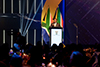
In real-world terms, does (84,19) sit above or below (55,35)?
above

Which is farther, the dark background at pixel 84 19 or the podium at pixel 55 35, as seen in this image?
the dark background at pixel 84 19

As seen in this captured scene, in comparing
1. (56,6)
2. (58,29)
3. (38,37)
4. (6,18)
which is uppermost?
(56,6)

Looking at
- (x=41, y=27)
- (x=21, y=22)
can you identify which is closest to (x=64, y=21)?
(x=41, y=27)

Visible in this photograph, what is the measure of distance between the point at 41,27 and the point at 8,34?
6.29 feet

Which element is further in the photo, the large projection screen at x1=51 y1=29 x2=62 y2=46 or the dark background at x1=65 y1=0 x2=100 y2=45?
the dark background at x1=65 y1=0 x2=100 y2=45

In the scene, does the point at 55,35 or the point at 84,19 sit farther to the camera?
the point at 84,19

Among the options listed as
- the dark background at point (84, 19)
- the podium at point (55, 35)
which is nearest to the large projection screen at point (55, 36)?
the podium at point (55, 35)

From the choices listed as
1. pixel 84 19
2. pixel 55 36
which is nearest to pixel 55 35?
pixel 55 36

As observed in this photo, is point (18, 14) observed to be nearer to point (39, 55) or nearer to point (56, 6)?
point (56, 6)

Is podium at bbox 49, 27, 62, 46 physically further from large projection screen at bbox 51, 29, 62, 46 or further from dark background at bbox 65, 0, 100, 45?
dark background at bbox 65, 0, 100, 45

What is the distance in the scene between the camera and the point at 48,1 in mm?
8109

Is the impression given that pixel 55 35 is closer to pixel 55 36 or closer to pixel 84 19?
pixel 55 36

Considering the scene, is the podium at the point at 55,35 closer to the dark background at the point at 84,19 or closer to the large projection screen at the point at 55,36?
the large projection screen at the point at 55,36

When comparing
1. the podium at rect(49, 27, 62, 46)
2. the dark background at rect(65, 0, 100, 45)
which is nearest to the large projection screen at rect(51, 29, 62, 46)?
the podium at rect(49, 27, 62, 46)
